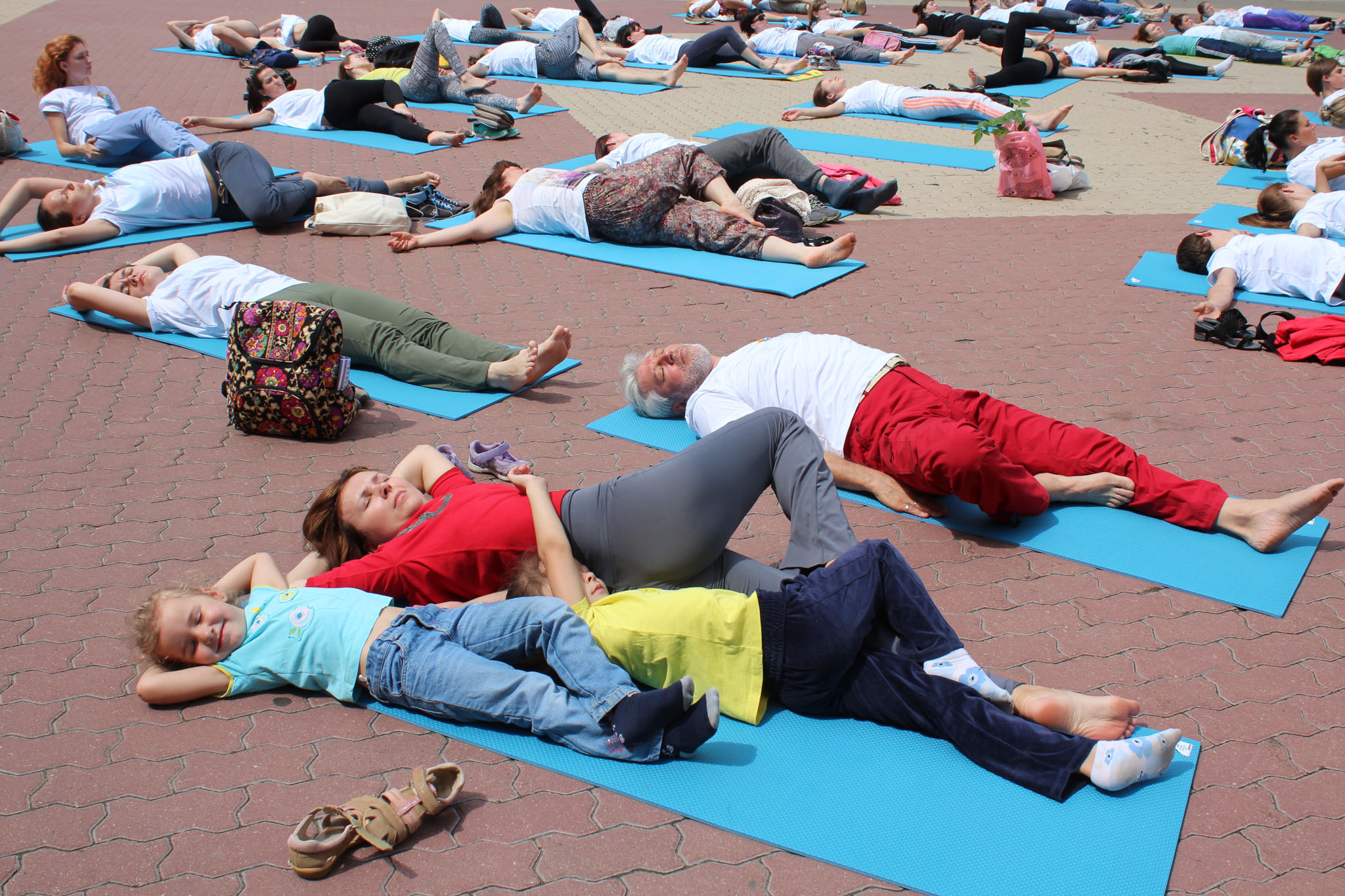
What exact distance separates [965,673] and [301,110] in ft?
33.5

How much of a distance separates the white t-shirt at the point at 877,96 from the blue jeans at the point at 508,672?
32.5ft

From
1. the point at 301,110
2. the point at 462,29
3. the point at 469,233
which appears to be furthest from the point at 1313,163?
the point at 462,29

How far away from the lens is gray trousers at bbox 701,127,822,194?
7.21 m

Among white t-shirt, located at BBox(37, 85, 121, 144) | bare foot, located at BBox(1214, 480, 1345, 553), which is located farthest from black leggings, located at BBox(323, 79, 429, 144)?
Answer: bare foot, located at BBox(1214, 480, 1345, 553)

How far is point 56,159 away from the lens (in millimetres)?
8828

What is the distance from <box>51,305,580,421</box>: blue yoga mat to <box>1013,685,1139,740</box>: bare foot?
Result: 9.76 feet

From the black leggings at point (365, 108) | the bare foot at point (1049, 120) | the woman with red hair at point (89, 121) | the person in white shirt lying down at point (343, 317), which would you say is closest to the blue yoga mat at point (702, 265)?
the person in white shirt lying down at point (343, 317)

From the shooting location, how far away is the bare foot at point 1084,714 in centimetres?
245

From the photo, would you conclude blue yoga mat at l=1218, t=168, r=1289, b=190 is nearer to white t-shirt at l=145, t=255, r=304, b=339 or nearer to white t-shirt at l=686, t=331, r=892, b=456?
white t-shirt at l=686, t=331, r=892, b=456

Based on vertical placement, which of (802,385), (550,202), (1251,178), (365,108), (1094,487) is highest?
(365,108)

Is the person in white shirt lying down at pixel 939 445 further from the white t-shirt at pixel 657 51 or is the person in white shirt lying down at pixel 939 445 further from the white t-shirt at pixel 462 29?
the white t-shirt at pixel 462 29

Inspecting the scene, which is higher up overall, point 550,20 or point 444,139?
point 550,20

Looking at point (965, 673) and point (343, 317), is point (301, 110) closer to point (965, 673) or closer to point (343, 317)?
point (343, 317)

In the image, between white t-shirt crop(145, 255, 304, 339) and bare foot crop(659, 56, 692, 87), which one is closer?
white t-shirt crop(145, 255, 304, 339)
